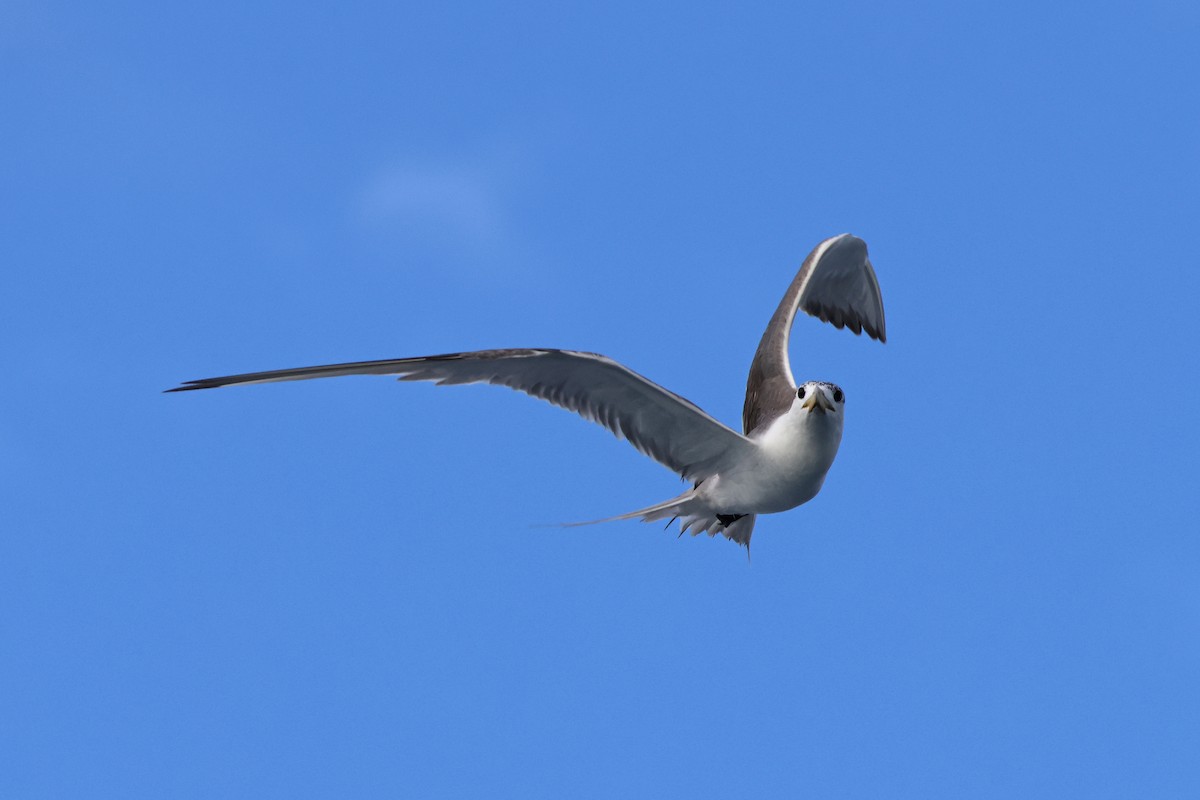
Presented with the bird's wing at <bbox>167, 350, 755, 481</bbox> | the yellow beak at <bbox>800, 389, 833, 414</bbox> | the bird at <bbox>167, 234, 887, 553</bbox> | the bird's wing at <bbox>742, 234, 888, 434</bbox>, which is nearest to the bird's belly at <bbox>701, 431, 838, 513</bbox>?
the bird at <bbox>167, 234, 887, 553</bbox>

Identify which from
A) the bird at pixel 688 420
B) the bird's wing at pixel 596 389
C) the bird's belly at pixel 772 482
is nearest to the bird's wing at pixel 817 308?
the bird at pixel 688 420

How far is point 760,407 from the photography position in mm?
15703

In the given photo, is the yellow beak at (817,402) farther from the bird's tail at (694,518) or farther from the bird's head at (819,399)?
the bird's tail at (694,518)

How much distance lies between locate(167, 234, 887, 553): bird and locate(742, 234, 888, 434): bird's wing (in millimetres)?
54

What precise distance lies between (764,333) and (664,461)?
10.3ft

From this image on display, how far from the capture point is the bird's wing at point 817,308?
15844mm

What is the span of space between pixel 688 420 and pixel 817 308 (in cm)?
563

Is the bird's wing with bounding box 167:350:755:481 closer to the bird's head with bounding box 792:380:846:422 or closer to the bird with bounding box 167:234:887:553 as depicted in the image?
the bird with bounding box 167:234:887:553

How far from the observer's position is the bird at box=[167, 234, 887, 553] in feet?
43.4

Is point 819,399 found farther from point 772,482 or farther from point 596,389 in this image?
point 596,389

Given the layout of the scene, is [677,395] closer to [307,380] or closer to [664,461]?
[664,461]

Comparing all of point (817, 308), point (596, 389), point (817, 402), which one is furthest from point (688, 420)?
point (817, 308)

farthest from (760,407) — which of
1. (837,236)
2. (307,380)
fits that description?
(307,380)

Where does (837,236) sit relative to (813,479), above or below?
above
